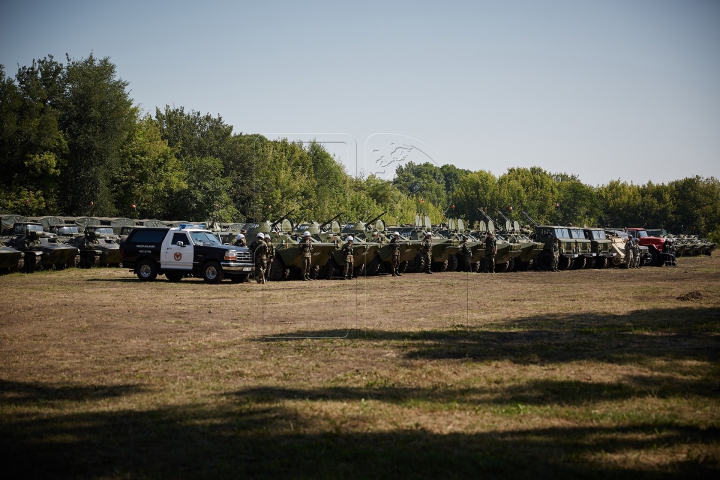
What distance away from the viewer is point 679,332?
1341 centimetres

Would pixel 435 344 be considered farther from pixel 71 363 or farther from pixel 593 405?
pixel 71 363

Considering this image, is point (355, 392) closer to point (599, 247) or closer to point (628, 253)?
point (599, 247)

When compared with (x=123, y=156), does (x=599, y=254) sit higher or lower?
lower

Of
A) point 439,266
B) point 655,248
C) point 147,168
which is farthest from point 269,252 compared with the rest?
point 147,168

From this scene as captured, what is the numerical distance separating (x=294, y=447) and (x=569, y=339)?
730 cm

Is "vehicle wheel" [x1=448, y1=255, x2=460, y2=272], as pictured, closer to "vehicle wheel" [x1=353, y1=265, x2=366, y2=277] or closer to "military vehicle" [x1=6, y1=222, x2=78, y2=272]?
"vehicle wheel" [x1=353, y1=265, x2=366, y2=277]

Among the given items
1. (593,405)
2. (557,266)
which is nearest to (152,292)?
(593,405)

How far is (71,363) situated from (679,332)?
9.89 meters

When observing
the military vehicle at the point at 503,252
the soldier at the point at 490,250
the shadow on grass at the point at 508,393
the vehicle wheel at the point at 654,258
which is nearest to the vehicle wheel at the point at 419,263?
the soldier at the point at 490,250

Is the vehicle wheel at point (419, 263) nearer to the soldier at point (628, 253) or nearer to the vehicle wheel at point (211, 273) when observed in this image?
the vehicle wheel at point (211, 273)

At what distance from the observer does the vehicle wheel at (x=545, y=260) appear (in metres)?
37.9

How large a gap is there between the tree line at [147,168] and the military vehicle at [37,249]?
10.8 metres

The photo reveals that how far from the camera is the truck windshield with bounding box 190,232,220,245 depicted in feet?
79.8

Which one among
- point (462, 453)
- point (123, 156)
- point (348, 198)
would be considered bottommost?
point (462, 453)
